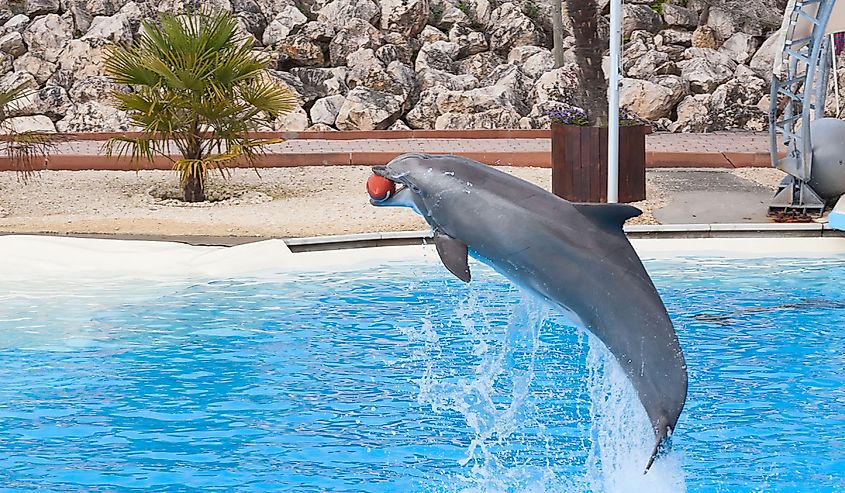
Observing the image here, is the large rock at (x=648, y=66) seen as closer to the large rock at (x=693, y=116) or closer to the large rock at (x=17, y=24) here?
the large rock at (x=693, y=116)

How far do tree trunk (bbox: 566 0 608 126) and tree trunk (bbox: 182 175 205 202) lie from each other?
4539mm

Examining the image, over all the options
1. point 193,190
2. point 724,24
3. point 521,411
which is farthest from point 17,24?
point 521,411

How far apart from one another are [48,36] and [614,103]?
1597 cm

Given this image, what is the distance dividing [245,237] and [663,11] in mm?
16287

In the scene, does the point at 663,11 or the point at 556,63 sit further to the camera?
the point at 663,11

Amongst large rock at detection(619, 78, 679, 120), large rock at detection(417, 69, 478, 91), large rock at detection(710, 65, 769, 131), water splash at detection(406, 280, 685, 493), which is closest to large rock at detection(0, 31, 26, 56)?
large rock at detection(417, 69, 478, 91)

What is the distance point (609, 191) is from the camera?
11.1 metres

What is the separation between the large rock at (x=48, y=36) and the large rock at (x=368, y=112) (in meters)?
6.46

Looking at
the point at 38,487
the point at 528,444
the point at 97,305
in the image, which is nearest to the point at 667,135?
the point at 97,305

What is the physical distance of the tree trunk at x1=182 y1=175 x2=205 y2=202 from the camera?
44.0 ft

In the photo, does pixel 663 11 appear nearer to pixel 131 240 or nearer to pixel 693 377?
pixel 131 240

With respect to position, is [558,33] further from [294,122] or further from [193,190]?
[193,190]

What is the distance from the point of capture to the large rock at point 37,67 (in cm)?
2288

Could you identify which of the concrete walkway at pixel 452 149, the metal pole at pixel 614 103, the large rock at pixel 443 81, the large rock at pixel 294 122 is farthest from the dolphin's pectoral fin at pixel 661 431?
the large rock at pixel 443 81
